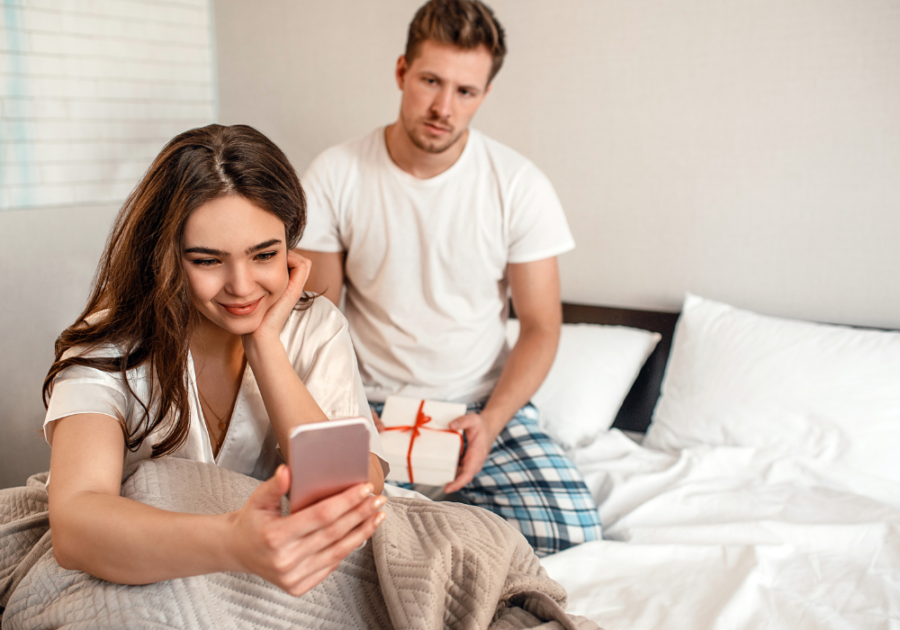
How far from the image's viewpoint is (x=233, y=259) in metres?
1.07

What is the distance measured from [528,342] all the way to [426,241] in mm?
395

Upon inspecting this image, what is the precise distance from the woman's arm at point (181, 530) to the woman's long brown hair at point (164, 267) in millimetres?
142

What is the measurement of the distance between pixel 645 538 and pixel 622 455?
0.40m

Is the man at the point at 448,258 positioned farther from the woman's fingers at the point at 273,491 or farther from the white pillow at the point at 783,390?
the woman's fingers at the point at 273,491

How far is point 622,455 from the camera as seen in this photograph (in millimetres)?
1903

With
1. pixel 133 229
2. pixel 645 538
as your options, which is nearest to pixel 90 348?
pixel 133 229

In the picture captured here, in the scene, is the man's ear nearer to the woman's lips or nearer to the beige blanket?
the woman's lips

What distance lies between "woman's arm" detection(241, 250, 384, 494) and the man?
67 cm

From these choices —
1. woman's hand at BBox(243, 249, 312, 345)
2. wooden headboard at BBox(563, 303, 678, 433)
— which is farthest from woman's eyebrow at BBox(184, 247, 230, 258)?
wooden headboard at BBox(563, 303, 678, 433)

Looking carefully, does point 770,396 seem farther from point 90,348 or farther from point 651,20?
point 90,348

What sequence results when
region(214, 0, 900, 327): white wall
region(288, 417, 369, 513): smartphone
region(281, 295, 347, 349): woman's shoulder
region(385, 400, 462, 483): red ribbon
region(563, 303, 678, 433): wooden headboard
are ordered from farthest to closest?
region(563, 303, 678, 433): wooden headboard < region(214, 0, 900, 327): white wall < region(385, 400, 462, 483): red ribbon < region(281, 295, 347, 349): woman's shoulder < region(288, 417, 369, 513): smartphone

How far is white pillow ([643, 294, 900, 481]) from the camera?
1704 mm

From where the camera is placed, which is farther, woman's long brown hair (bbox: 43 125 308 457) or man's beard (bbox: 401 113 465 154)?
man's beard (bbox: 401 113 465 154)

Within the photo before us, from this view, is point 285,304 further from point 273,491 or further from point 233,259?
point 273,491
